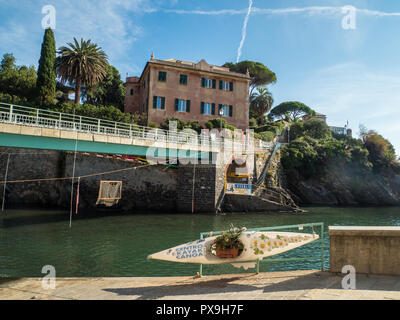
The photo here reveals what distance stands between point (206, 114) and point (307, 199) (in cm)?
2104

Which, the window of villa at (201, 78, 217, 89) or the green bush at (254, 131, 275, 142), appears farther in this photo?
the green bush at (254, 131, 275, 142)

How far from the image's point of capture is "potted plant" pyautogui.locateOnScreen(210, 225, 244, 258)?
720cm

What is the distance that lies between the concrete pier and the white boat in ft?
1.80

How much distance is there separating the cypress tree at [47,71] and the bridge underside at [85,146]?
20.1 metres

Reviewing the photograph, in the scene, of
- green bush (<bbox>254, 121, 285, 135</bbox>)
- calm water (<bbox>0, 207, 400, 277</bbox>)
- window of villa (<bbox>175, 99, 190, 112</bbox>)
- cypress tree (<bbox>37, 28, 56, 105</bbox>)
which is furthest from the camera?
green bush (<bbox>254, 121, 285, 135</bbox>)

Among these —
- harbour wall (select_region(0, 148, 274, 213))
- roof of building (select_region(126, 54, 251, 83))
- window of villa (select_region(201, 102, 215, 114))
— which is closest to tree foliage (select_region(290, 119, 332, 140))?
roof of building (select_region(126, 54, 251, 83))

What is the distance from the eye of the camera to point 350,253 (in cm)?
664

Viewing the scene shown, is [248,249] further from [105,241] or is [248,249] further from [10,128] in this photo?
[10,128]

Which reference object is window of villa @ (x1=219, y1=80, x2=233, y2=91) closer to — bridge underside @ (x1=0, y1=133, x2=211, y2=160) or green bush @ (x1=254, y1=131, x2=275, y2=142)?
green bush @ (x1=254, y1=131, x2=275, y2=142)

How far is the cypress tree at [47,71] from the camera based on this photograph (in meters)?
36.5

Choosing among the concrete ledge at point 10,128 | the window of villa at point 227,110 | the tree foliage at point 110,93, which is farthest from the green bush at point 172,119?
the concrete ledge at point 10,128

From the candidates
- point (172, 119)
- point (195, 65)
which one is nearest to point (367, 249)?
point (172, 119)
